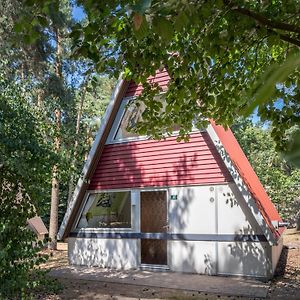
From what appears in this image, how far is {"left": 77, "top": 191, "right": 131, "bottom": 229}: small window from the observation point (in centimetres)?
1088

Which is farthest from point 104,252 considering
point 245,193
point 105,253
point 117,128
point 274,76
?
point 274,76

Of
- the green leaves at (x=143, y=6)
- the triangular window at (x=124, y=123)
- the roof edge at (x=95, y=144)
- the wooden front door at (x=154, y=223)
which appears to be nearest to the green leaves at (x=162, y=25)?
the green leaves at (x=143, y=6)

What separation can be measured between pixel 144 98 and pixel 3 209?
2.78m

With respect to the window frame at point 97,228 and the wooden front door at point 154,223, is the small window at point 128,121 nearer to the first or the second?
the window frame at point 97,228

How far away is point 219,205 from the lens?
373 inches

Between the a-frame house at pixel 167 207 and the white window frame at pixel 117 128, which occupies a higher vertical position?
the white window frame at pixel 117 128

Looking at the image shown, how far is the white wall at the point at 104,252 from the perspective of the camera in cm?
1059

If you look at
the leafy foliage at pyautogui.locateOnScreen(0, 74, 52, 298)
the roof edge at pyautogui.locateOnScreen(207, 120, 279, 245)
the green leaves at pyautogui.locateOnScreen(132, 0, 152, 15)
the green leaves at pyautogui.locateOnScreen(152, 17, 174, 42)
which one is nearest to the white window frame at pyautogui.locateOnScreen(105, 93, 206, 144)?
the roof edge at pyautogui.locateOnScreen(207, 120, 279, 245)

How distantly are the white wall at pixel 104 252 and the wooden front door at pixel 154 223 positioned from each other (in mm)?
336

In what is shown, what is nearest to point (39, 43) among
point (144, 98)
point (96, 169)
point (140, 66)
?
point (96, 169)

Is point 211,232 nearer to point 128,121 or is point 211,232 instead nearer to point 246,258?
point 246,258

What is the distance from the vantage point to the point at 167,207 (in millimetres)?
10250

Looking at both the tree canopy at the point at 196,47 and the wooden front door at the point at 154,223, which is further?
the wooden front door at the point at 154,223

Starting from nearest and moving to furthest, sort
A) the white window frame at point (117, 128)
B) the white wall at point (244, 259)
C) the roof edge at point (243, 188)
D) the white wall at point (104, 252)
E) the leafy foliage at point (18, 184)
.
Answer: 1. the leafy foliage at point (18, 184)
2. the roof edge at point (243, 188)
3. the white wall at point (244, 259)
4. the white wall at point (104, 252)
5. the white window frame at point (117, 128)
